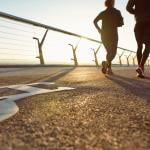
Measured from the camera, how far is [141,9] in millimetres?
6934

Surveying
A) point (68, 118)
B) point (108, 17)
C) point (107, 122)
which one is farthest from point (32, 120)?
point (108, 17)

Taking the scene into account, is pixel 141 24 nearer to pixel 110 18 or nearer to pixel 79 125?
pixel 110 18

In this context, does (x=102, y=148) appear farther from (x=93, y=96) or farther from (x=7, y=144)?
(x=93, y=96)

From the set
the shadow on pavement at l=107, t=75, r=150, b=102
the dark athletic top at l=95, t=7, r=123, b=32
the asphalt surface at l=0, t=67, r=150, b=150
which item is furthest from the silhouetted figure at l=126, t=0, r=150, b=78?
the asphalt surface at l=0, t=67, r=150, b=150

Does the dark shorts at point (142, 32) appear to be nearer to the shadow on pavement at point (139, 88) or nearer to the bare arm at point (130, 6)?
the bare arm at point (130, 6)

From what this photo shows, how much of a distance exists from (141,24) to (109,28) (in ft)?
4.32

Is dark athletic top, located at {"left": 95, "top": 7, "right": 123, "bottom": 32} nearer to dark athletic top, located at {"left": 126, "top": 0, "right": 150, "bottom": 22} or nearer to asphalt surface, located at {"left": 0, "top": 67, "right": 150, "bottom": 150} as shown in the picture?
dark athletic top, located at {"left": 126, "top": 0, "right": 150, "bottom": 22}

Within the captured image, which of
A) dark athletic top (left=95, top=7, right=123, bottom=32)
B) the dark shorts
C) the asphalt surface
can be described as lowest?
the asphalt surface

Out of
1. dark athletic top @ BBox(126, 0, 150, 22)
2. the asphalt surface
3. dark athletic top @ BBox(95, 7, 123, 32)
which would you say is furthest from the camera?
dark athletic top @ BBox(95, 7, 123, 32)

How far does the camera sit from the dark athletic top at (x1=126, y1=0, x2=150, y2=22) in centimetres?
691

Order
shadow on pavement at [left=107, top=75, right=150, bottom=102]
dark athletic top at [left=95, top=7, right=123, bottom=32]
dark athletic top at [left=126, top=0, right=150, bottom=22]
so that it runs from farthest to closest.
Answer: dark athletic top at [left=95, top=7, right=123, bottom=32] < dark athletic top at [left=126, top=0, right=150, bottom=22] < shadow on pavement at [left=107, top=75, right=150, bottom=102]

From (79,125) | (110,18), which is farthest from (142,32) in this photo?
(79,125)

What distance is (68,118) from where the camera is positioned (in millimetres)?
2484

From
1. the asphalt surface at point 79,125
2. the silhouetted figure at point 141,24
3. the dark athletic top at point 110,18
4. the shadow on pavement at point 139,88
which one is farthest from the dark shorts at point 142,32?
the asphalt surface at point 79,125
